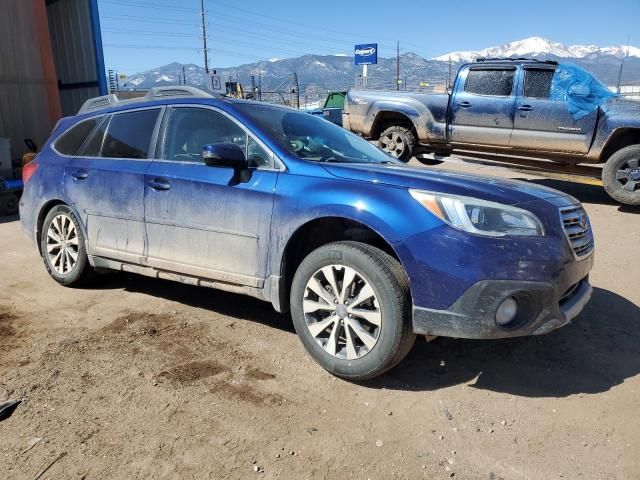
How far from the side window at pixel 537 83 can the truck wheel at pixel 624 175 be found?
1523mm

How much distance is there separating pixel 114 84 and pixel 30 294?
128ft

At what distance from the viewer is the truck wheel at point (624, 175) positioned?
718 centimetres

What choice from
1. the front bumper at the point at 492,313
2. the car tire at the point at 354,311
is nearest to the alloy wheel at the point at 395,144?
the car tire at the point at 354,311

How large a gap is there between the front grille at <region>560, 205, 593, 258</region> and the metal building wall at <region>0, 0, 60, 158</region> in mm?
12511

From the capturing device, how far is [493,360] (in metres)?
3.33

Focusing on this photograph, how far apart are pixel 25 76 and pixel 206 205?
36.9ft

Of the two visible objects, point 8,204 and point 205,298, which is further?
point 8,204

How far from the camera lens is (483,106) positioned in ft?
28.2

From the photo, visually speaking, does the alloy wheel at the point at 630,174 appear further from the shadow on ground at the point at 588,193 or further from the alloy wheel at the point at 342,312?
the alloy wheel at the point at 342,312

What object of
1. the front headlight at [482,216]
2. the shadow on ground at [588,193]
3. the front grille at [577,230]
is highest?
the front headlight at [482,216]

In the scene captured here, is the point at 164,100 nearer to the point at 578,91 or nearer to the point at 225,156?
the point at 225,156

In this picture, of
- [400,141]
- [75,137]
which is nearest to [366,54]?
[400,141]

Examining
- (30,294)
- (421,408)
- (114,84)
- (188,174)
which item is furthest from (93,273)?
(114,84)

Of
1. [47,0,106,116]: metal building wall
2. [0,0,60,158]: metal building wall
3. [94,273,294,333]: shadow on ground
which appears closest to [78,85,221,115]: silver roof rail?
[94,273,294,333]: shadow on ground
